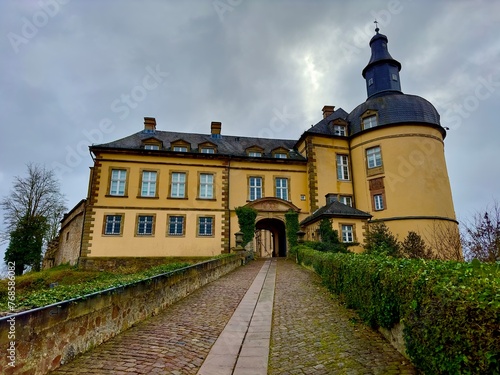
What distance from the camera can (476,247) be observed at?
981cm

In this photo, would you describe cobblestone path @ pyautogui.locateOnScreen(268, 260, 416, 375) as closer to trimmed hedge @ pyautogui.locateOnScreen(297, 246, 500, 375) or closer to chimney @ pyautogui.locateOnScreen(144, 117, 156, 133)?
trimmed hedge @ pyautogui.locateOnScreen(297, 246, 500, 375)

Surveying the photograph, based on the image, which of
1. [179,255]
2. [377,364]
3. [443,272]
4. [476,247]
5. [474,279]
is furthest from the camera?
[179,255]

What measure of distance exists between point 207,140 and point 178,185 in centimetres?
554

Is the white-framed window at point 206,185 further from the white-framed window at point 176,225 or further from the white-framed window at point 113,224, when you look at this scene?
the white-framed window at point 113,224

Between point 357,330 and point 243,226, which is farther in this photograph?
point 243,226

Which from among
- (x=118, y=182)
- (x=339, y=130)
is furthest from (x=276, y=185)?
(x=118, y=182)

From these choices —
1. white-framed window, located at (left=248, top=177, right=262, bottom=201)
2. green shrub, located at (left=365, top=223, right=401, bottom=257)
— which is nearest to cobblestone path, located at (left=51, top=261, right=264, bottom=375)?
green shrub, located at (left=365, top=223, right=401, bottom=257)

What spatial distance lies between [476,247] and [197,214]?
1786 centimetres

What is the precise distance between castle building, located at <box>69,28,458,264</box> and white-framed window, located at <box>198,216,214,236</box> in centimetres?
8

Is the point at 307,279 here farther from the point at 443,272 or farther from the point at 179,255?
the point at 179,255

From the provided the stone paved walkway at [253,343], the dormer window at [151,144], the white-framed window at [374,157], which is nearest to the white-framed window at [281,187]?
the white-framed window at [374,157]

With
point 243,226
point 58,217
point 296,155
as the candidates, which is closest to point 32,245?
point 58,217

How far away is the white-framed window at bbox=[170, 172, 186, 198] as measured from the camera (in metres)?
23.7

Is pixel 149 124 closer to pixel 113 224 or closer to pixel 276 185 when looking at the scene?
pixel 113 224
